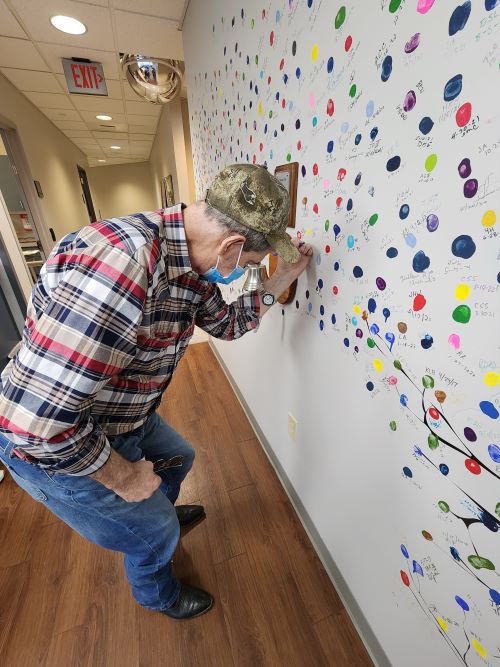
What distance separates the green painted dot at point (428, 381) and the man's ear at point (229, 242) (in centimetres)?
52

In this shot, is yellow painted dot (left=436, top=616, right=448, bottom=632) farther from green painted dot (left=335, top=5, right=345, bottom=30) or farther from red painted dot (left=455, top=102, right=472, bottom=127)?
green painted dot (left=335, top=5, right=345, bottom=30)

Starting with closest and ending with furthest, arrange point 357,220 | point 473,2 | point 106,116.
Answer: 1. point 473,2
2. point 357,220
3. point 106,116

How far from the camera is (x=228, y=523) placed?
138 cm

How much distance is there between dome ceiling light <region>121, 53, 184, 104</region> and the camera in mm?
2299

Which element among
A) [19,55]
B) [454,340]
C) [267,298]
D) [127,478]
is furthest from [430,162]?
[19,55]

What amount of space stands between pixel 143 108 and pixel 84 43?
173cm

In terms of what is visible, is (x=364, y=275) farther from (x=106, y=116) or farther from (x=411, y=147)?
(x=106, y=116)

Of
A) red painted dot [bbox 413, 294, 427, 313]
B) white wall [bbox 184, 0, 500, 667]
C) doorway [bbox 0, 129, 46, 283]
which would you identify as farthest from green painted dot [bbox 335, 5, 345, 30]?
doorway [bbox 0, 129, 46, 283]

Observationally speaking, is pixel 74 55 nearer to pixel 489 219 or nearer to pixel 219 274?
pixel 219 274

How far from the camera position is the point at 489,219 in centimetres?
43

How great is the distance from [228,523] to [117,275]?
1319 millimetres

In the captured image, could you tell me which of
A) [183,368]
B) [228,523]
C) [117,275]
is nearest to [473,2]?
[117,275]

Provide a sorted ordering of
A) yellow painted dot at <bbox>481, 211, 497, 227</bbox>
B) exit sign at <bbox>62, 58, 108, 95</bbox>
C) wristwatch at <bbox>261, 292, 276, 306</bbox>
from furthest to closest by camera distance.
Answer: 1. exit sign at <bbox>62, 58, 108, 95</bbox>
2. wristwatch at <bbox>261, 292, 276, 306</bbox>
3. yellow painted dot at <bbox>481, 211, 497, 227</bbox>

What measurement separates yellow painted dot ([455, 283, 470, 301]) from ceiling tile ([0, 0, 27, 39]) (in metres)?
2.89
